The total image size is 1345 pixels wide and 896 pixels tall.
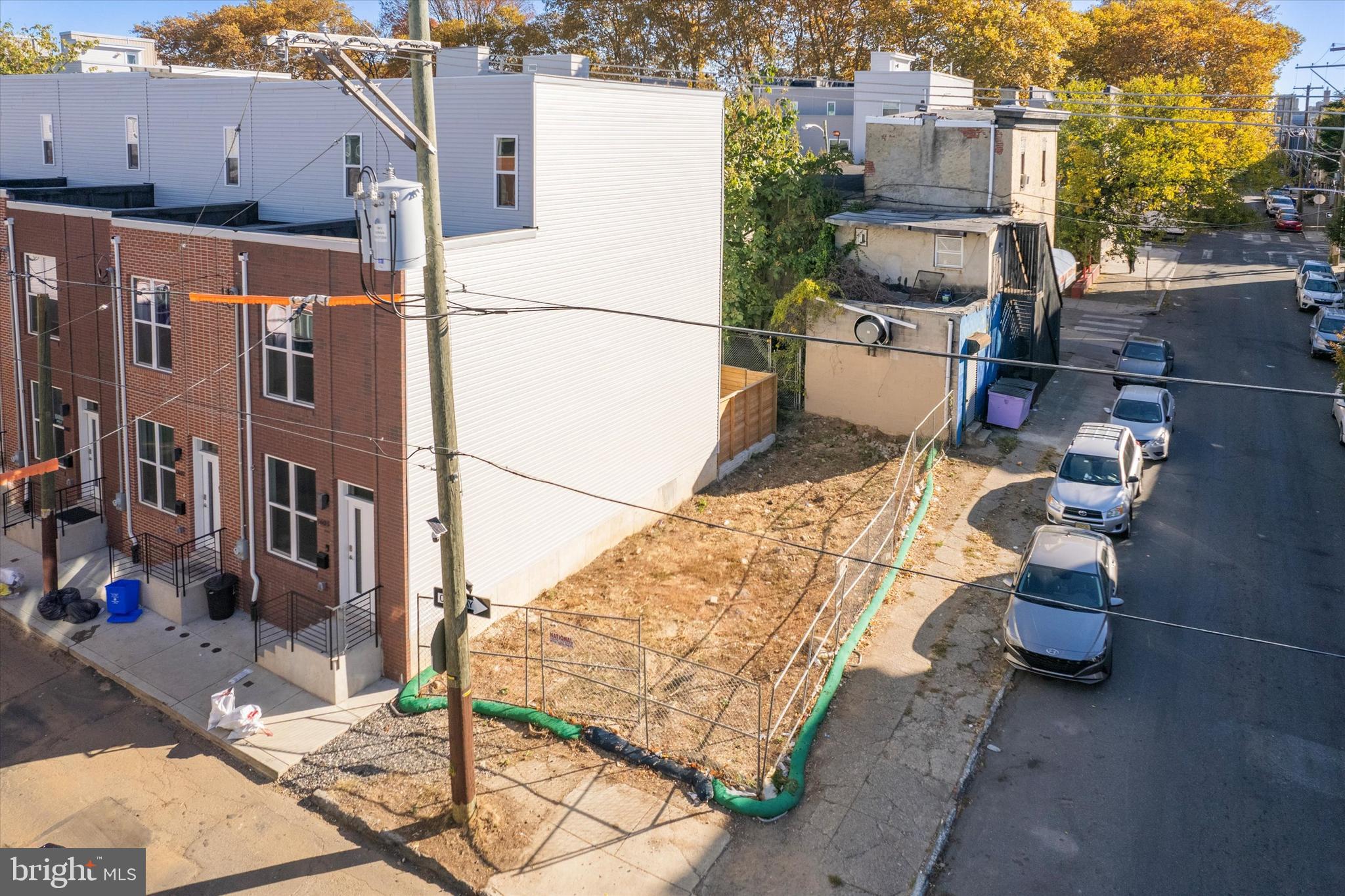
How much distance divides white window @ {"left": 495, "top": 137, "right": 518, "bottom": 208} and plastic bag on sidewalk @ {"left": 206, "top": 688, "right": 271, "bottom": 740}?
32.1ft

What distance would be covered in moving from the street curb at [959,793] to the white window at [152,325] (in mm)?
15901

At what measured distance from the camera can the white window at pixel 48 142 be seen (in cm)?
3027

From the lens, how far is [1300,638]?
19.4 m

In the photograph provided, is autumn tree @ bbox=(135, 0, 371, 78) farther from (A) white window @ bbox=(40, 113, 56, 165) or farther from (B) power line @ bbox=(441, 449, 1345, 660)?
(B) power line @ bbox=(441, 449, 1345, 660)

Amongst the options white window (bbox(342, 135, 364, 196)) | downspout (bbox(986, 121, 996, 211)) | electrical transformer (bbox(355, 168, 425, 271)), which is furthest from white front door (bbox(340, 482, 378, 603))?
downspout (bbox(986, 121, 996, 211))

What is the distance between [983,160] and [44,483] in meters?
25.7

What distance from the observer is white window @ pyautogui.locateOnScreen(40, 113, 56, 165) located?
99.3 feet

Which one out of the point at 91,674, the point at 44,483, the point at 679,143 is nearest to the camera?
the point at 91,674

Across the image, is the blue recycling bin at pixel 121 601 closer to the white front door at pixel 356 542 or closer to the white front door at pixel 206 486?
the white front door at pixel 206 486

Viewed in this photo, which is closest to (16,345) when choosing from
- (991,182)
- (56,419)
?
(56,419)

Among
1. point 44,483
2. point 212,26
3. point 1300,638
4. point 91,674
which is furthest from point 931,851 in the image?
point 212,26

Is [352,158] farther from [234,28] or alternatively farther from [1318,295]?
[234,28]

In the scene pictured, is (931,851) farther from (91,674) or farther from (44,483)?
(44,483)

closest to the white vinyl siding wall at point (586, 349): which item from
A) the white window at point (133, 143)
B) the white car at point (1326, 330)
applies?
the white window at point (133, 143)
